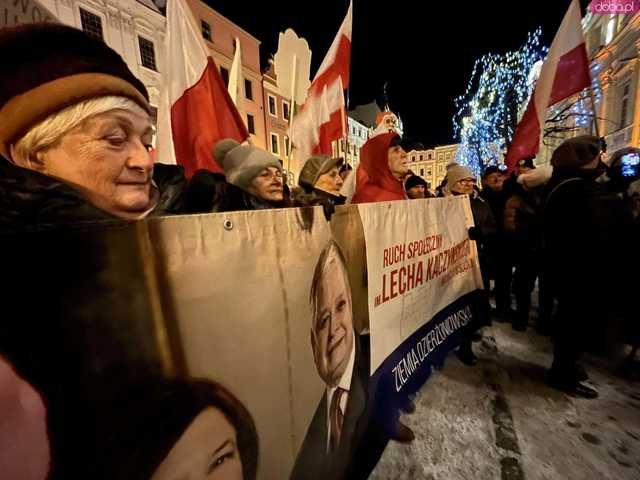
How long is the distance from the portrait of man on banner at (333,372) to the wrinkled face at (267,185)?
1164 millimetres

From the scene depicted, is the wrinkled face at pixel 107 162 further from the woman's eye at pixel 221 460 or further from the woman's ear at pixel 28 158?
the woman's eye at pixel 221 460

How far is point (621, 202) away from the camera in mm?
2467

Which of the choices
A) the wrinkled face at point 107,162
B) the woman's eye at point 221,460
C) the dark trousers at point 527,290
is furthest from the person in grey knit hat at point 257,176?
the dark trousers at point 527,290

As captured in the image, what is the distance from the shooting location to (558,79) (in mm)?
3758

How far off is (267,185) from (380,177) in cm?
137

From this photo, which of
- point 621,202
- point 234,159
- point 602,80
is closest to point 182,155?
point 234,159

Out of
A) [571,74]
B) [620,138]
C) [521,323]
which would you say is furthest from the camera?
[620,138]

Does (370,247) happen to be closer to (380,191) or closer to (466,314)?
(380,191)

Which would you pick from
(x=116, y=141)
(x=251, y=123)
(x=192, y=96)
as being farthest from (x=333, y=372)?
(x=251, y=123)

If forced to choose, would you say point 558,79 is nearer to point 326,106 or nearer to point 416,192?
point 416,192

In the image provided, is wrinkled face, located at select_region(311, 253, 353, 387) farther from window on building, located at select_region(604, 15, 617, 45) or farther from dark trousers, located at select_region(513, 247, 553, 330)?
window on building, located at select_region(604, 15, 617, 45)

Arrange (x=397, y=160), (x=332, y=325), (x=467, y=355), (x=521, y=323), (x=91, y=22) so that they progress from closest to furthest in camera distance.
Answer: (x=332, y=325), (x=397, y=160), (x=467, y=355), (x=521, y=323), (x=91, y=22)

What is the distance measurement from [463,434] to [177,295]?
244 centimetres

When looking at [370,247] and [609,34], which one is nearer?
[370,247]
